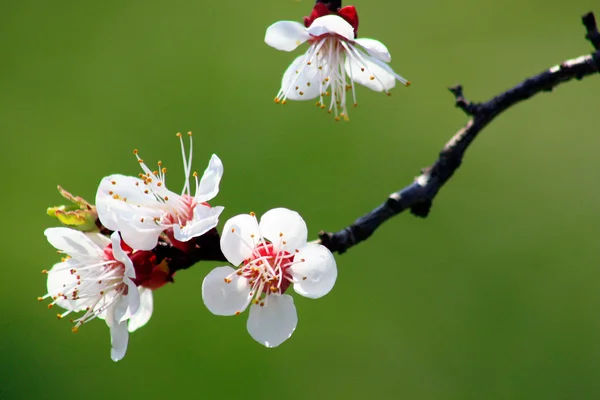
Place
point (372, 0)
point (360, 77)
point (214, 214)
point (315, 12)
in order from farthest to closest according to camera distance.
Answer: point (372, 0)
point (360, 77)
point (315, 12)
point (214, 214)

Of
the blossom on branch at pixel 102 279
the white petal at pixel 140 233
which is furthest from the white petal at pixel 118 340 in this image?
the white petal at pixel 140 233

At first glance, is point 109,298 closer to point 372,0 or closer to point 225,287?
point 225,287

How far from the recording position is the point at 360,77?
114cm

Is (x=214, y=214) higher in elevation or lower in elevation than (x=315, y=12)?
lower

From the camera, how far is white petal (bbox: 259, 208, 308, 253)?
853mm

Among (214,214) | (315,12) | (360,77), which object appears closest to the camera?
(214,214)

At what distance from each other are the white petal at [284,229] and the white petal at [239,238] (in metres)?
0.01

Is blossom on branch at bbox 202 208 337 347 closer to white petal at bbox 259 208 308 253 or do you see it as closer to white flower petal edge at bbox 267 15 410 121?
white petal at bbox 259 208 308 253

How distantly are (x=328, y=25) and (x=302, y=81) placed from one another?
14 centimetres

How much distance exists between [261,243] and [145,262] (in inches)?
5.7

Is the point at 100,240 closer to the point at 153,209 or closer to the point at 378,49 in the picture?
the point at 153,209

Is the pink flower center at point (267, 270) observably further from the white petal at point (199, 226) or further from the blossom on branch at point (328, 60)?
the blossom on branch at point (328, 60)

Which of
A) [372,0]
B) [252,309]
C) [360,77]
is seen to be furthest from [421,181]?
[372,0]

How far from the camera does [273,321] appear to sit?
860 mm
